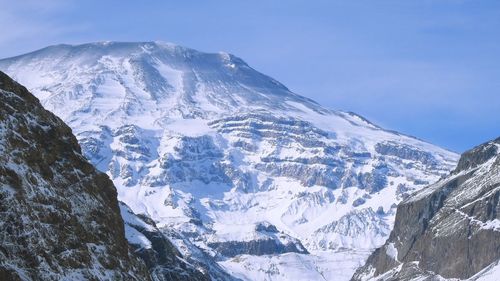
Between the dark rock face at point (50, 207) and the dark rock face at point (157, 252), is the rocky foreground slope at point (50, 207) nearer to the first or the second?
the dark rock face at point (50, 207)

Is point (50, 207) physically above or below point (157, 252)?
above

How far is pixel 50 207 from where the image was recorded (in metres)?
57.7

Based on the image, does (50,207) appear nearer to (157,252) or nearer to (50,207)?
(50,207)

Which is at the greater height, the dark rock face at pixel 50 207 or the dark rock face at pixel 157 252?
the dark rock face at pixel 50 207

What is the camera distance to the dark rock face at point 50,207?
53875 millimetres

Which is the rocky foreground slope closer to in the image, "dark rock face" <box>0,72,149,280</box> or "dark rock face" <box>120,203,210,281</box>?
"dark rock face" <box>0,72,149,280</box>

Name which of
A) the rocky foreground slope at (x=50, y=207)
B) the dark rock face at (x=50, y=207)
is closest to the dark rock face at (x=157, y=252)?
the rocky foreground slope at (x=50, y=207)

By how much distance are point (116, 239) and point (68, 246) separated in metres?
6.60

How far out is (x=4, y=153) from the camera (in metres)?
56.8

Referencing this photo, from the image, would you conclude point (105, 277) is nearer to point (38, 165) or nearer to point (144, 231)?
point (38, 165)

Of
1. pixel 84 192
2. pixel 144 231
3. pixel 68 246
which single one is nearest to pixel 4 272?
pixel 68 246

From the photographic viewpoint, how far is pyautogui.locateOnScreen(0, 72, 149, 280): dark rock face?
53.9 meters

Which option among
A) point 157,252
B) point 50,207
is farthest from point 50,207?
point 157,252

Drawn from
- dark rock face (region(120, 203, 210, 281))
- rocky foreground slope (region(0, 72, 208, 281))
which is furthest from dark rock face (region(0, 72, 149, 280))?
dark rock face (region(120, 203, 210, 281))
